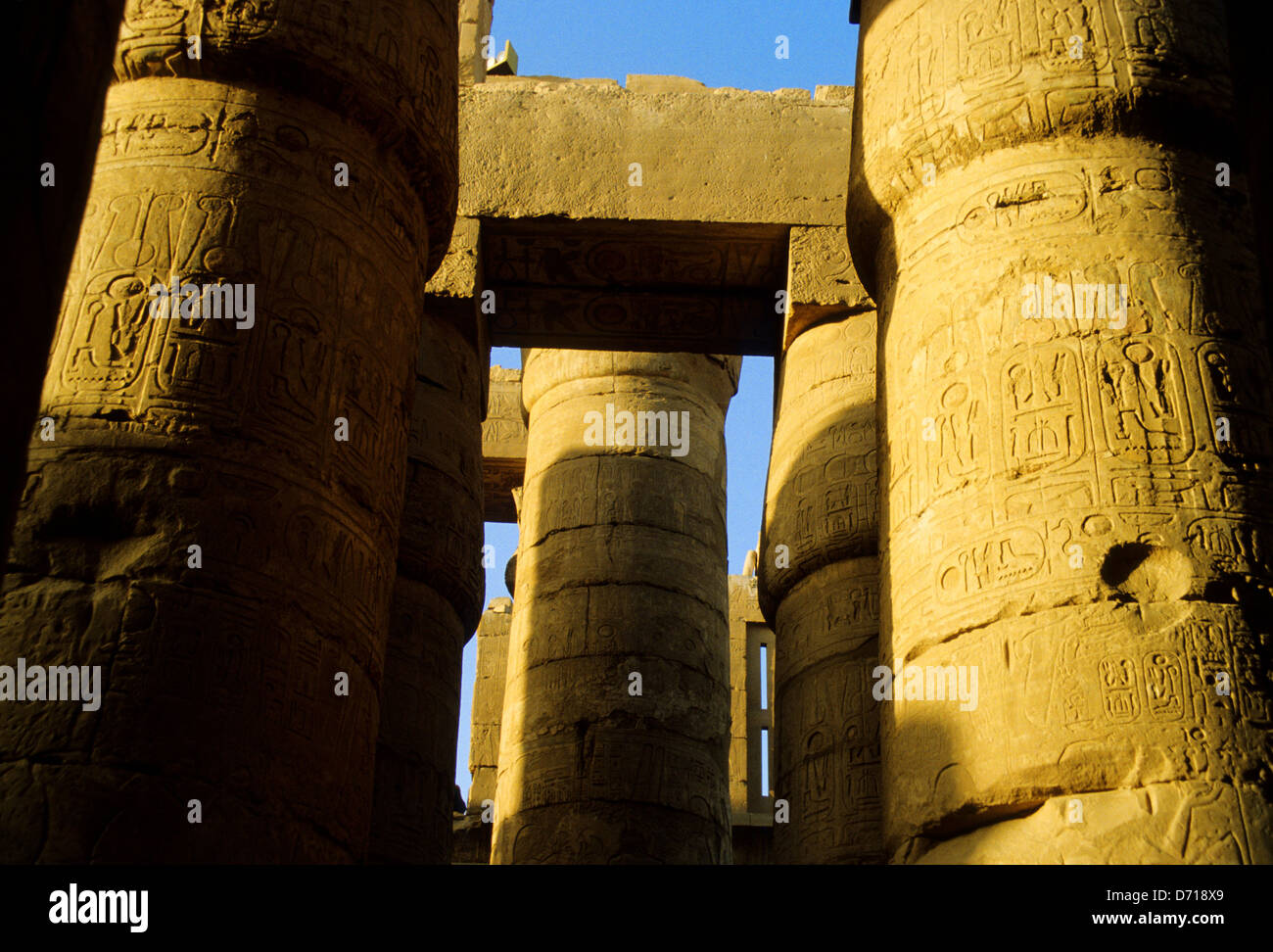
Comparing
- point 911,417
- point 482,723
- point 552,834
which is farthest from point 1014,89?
point 482,723

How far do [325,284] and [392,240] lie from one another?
55 centimetres

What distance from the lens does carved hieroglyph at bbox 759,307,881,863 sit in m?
7.96

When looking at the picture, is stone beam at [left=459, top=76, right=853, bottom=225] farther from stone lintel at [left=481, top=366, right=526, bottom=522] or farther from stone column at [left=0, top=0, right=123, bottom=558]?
stone column at [left=0, top=0, right=123, bottom=558]

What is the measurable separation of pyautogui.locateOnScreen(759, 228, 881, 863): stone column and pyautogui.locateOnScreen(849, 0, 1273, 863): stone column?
8.55ft

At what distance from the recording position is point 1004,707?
14.7 ft

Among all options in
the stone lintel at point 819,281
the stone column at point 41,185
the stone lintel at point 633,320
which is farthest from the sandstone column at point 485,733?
the stone column at point 41,185

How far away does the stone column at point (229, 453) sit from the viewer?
3.93m

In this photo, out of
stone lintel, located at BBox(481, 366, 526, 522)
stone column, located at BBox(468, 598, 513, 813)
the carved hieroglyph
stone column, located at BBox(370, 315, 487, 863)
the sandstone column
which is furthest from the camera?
stone column, located at BBox(468, 598, 513, 813)

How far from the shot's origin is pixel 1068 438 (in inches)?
187

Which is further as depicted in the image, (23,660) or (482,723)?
(482,723)

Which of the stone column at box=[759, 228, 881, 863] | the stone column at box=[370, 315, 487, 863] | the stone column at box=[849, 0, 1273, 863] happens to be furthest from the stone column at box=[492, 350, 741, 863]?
the stone column at box=[849, 0, 1273, 863]

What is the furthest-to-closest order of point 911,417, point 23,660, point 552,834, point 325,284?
point 552,834, point 911,417, point 325,284, point 23,660

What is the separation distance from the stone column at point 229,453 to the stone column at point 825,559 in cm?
352

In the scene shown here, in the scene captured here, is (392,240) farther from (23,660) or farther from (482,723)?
(482,723)
